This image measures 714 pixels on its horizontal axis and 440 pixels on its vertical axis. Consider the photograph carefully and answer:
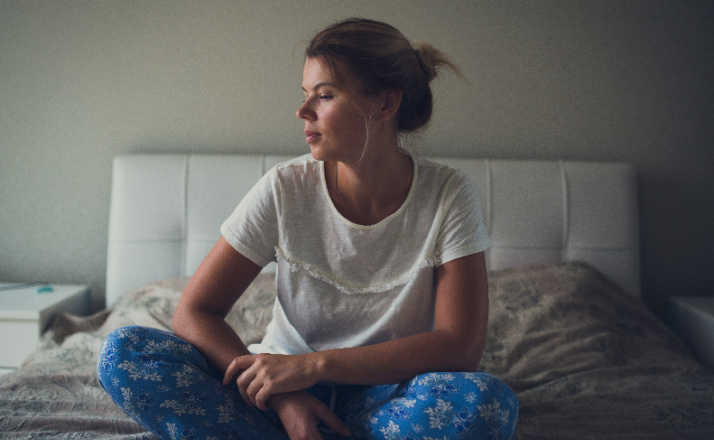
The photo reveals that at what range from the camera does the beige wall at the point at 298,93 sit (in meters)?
2.10

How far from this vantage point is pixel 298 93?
2.14 meters

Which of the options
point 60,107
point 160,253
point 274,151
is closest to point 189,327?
point 160,253

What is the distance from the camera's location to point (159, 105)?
214 cm

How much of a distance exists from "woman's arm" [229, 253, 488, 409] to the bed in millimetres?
254

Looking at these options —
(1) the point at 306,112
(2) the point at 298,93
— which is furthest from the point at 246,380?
(2) the point at 298,93

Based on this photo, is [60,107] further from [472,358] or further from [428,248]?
[472,358]

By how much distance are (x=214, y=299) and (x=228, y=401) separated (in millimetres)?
219

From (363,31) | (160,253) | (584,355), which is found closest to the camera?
(363,31)

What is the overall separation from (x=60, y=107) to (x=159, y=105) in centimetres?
38

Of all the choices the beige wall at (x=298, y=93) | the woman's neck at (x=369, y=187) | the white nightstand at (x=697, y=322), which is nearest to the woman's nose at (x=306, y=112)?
the woman's neck at (x=369, y=187)

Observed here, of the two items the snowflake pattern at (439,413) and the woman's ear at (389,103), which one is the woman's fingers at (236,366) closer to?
the snowflake pattern at (439,413)

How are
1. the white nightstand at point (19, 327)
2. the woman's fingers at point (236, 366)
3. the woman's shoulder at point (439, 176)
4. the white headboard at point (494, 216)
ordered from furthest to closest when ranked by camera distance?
the white headboard at point (494, 216), the white nightstand at point (19, 327), the woman's shoulder at point (439, 176), the woman's fingers at point (236, 366)

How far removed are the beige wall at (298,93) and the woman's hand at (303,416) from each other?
1.31m

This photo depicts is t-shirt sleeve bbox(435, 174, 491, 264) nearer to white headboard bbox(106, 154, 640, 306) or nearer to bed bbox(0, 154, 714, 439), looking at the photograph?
bed bbox(0, 154, 714, 439)
